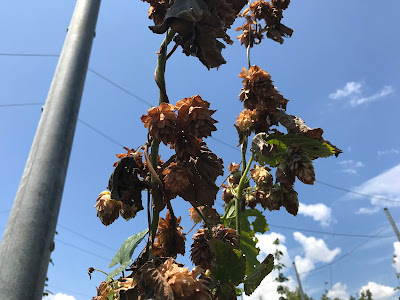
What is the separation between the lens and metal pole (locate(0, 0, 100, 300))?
540 millimetres

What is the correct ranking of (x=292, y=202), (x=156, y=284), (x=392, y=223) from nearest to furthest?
(x=156, y=284) < (x=292, y=202) < (x=392, y=223)

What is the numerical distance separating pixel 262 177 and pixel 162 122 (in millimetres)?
635

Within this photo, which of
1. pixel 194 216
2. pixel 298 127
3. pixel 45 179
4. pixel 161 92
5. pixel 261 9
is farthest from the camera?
pixel 261 9

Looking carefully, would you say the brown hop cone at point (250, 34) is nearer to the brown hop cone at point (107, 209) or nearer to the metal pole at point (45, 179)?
the metal pole at point (45, 179)

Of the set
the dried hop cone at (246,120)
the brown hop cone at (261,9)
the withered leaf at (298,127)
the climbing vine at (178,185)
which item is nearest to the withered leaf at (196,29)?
the climbing vine at (178,185)

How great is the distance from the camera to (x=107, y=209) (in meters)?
0.52

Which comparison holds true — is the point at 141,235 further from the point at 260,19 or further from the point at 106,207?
the point at 260,19

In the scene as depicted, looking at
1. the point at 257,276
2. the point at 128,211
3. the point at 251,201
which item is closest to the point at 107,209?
the point at 128,211

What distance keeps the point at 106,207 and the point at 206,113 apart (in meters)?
0.23

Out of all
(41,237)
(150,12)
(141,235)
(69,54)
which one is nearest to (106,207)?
(141,235)

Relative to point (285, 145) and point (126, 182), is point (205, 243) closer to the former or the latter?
point (126, 182)

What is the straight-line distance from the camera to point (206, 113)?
42 centimetres

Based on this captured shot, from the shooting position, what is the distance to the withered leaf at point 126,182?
0.43 metres

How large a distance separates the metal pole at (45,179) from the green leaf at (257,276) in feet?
1.21
